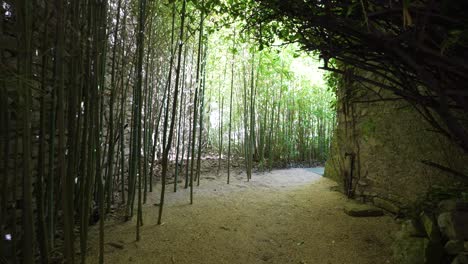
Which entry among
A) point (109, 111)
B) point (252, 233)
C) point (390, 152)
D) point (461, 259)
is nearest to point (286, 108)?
point (390, 152)

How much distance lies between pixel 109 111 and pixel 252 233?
1.66m

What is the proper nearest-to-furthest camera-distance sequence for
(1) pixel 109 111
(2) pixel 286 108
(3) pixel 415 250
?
(3) pixel 415 250 → (1) pixel 109 111 → (2) pixel 286 108

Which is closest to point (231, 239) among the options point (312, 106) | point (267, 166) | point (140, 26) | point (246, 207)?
point (246, 207)

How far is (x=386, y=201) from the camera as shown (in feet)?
7.72

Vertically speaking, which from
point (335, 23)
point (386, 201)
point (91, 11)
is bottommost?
point (386, 201)

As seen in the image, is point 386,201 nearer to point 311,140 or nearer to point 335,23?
point 335,23

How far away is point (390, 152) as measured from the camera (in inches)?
93.3

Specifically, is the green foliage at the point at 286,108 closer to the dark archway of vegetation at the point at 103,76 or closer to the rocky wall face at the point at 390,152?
the dark archway of vegetation at the point at 103,76

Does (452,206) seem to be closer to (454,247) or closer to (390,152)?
(454,247)

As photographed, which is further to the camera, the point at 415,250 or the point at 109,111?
the point at 109,111

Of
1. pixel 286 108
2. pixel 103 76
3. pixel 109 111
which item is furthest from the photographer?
pixel 286 108

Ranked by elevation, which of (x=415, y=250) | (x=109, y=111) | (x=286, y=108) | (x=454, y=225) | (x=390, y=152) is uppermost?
(x=286, y=108)

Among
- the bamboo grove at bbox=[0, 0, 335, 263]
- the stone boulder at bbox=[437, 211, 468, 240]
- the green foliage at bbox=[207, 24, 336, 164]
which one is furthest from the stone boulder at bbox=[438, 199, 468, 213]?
the green foliage at bbox=[207, 24, 336, 164]

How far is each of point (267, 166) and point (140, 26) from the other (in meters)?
4.07
